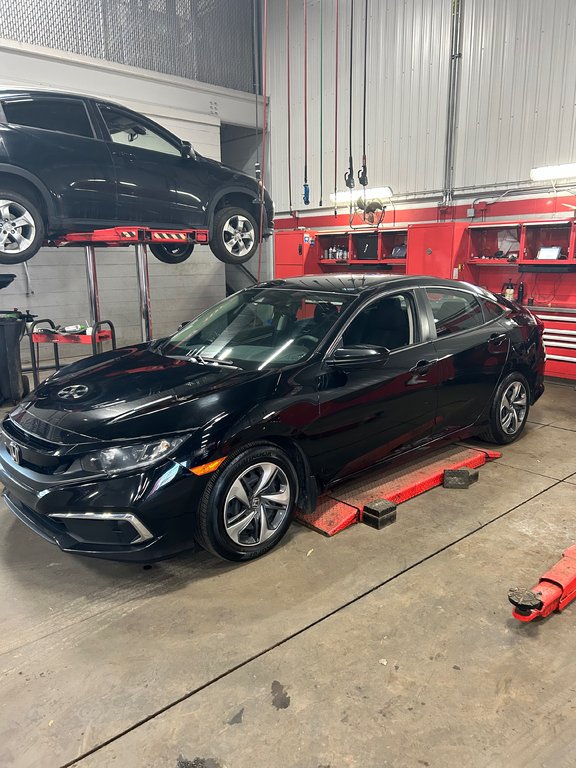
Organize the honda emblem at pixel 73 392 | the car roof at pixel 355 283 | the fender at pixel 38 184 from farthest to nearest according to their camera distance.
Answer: the fender at pixel 38 184
the car roof at pixel 355 283
the honda emblem at pixel 73 392

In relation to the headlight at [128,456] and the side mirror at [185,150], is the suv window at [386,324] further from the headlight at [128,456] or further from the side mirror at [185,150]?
the side mirror at [185,150]

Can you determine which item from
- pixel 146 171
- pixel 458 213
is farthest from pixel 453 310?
pixel 458 213

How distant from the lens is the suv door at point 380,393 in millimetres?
3102

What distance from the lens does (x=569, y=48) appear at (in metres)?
6.79

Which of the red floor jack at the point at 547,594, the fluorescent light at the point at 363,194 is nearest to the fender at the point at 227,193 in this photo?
the fluorescent light at the point at 363,194

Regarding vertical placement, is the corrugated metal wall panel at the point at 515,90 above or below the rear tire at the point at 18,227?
above

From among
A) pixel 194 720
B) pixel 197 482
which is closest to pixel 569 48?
pixel 197 482

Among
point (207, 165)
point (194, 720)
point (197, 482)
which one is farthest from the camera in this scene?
point (207, 165)

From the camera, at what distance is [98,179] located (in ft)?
19.1

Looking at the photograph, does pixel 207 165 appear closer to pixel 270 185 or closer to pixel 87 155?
pixel 87 155

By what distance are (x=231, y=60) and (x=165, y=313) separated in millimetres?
4547

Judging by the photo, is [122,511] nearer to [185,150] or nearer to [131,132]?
[131,132]

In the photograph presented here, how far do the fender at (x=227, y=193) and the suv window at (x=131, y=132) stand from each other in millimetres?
703

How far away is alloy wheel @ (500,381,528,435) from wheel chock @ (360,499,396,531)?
149 centimetres
